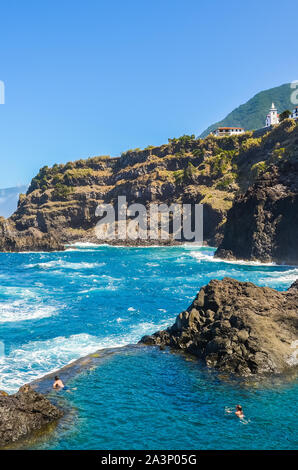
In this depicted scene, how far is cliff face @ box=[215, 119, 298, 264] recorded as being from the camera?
8306 cm

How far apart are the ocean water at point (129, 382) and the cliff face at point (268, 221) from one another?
2565cm

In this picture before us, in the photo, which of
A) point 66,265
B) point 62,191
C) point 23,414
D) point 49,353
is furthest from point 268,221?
point 62,191

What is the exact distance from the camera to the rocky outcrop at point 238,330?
27.2 m

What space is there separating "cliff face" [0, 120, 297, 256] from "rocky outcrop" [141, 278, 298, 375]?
91139 millimetres

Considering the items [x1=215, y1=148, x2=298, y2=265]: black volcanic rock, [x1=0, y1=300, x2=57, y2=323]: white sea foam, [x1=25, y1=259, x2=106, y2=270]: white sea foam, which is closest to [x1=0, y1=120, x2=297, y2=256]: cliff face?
[x1=215, y1=148, x2=298, y2=265]: black volcanic rock

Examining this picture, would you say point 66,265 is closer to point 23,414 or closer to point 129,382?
point 129,382

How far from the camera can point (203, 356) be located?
29406mm

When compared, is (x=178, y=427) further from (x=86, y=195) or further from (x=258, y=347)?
(x=86, y=195)

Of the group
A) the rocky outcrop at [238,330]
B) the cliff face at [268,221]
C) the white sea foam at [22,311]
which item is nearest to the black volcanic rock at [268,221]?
the cliff face at [268,221]

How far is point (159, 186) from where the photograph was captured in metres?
166

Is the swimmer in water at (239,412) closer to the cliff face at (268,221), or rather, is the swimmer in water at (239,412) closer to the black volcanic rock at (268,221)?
the black volcanic rock at (268,221)

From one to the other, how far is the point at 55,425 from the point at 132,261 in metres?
77.2

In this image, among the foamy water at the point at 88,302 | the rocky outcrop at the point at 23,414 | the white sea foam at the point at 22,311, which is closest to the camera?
the rocky outcrop at the point at 23,414
